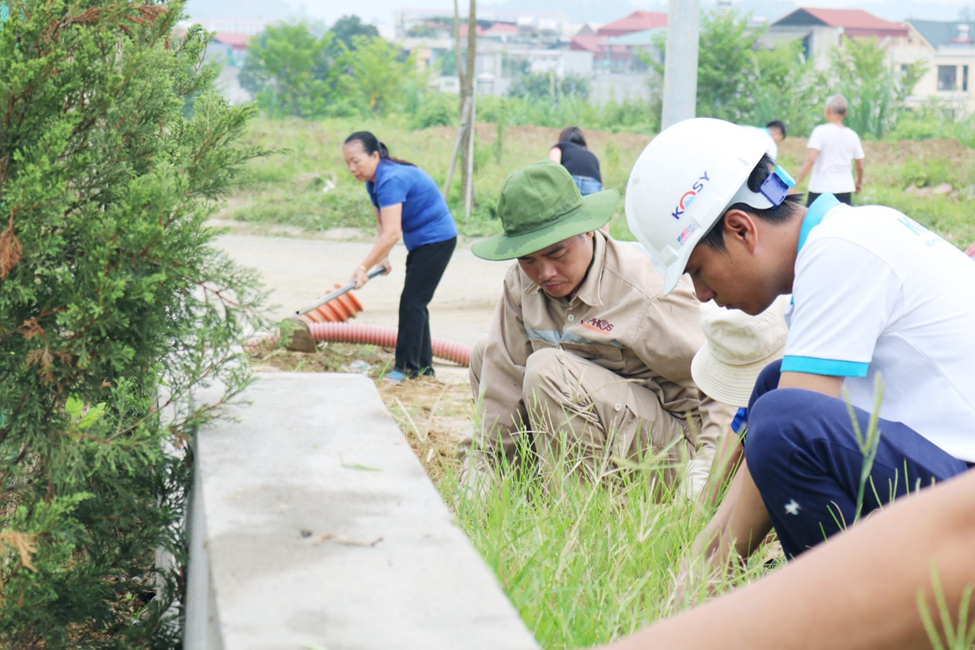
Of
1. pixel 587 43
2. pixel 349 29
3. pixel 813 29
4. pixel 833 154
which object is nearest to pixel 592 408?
pixel 833 154

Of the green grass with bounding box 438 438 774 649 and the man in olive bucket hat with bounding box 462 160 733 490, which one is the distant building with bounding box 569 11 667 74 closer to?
the man in olive bucket hat with bounding box 462 160 733 490

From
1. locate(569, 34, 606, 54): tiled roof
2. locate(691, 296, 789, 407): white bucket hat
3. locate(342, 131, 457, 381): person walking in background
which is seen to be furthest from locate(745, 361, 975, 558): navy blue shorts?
locate(569, 34, 606, 54): tiled roof

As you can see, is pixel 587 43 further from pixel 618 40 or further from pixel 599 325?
pixel 599 325

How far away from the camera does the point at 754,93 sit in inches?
1126

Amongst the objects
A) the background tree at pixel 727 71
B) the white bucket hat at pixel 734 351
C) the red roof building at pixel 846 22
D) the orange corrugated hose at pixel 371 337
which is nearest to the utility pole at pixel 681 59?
the orange corrugated hose at pixel 371 337

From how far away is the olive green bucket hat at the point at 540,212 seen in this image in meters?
3.71

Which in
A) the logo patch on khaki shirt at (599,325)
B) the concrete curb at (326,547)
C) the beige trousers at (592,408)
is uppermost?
the concrete curb at (326,547)

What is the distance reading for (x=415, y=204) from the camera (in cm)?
687

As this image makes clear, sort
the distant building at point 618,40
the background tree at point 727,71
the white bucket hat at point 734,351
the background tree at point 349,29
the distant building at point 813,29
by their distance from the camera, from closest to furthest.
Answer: the white bucket hat at point 734,351 → the background tree at point 727,71 → the distant building at point 813,29 → the background tree at point 349,29 → the distant building at point 618,40

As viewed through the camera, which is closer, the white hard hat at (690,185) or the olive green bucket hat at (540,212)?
the white hard hat at (690,185)

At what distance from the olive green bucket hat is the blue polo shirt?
295cm

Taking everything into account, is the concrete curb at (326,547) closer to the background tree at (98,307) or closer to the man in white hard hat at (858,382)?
the background tree at (98,307)

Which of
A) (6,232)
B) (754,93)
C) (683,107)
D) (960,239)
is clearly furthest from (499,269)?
(754,93)

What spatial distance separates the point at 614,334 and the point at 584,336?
122 mm
